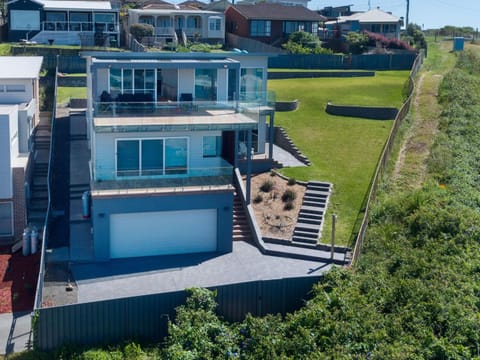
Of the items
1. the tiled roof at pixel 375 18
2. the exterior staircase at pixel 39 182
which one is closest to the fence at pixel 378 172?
the exterior staircase at pixel 39 182

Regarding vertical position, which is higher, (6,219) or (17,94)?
(17,94)

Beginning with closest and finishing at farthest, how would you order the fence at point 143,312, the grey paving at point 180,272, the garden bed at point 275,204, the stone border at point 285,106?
the fence at point 143,312 < the grey paving at point 180,272 < the garden bed at point 275,204 < the stone border at point 285,106

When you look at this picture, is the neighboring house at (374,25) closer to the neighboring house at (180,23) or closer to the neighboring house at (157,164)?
the neighboring house at (180,23)

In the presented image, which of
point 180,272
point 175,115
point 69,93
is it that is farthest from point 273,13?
point 180,272

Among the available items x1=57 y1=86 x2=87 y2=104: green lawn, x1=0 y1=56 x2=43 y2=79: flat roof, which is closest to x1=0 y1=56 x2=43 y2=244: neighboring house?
x1=0 y1=56 x2=43 y2=79: flat roof

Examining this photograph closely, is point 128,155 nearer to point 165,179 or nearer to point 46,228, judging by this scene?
point 165,179

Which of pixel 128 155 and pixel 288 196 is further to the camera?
pixel 288 196

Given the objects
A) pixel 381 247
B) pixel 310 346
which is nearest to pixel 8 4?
pixel 381 247
